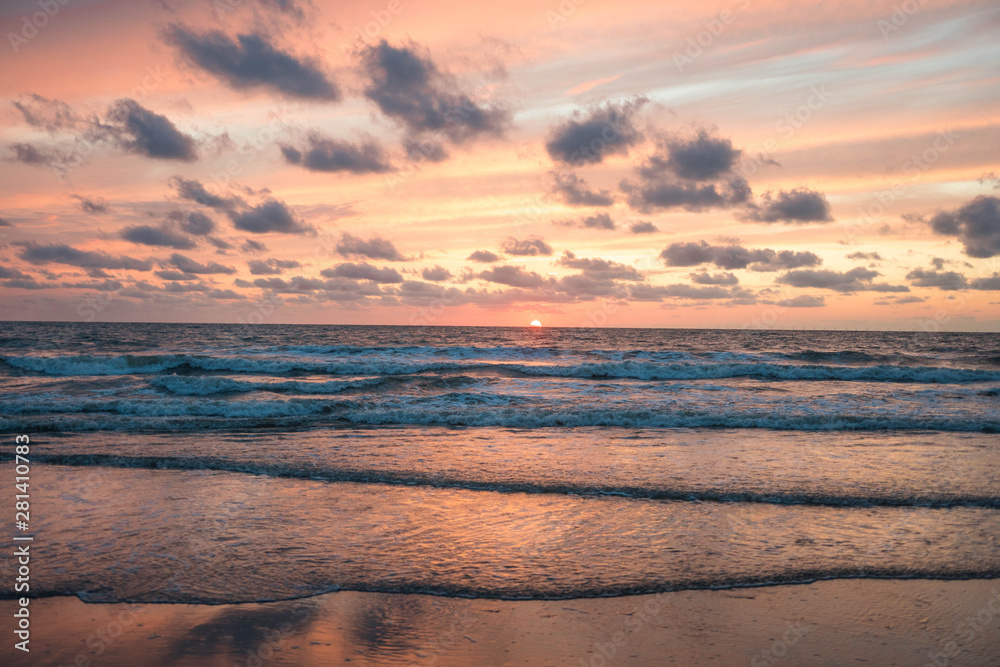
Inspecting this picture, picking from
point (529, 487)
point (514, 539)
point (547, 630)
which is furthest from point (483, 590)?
point (529, 487)

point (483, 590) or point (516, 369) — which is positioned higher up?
point (483, 590)

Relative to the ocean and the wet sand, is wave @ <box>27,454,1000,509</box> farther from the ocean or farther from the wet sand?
the wet sand

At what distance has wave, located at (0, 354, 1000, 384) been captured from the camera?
32281mm

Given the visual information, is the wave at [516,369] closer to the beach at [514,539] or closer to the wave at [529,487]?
the beach at [514,539]

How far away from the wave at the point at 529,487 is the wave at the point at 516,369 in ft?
71.7

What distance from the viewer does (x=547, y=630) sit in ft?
15.8

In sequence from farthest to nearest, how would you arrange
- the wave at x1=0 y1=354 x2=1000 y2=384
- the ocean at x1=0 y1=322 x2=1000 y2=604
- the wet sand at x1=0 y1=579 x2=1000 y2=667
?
the wave at x1=0 y1=354 x2=1000 y2=384 < the ocean at x1=0 y1=322 x2=1000 y2=604 < the wet sand at x1=0 y1=579 x2=1000 y2=667

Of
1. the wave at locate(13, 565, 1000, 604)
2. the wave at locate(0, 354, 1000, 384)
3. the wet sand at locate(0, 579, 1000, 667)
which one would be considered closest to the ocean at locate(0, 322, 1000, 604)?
the wave at locate(13, 565, 1000, 604)

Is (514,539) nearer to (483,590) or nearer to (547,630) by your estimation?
(483,590)

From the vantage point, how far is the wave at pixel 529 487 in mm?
8578

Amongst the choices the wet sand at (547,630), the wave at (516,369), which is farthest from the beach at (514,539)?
the wave at (516,369)

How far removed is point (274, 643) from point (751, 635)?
401 cm

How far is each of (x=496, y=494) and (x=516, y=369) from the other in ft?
82.6

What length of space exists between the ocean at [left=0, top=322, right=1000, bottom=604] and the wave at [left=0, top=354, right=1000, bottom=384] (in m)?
11.6
